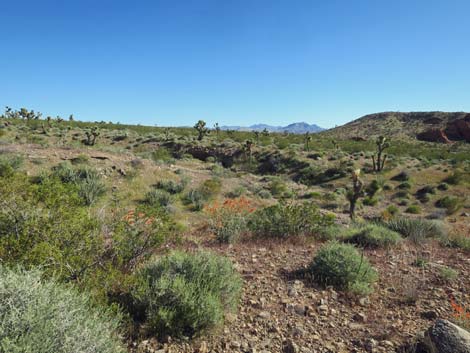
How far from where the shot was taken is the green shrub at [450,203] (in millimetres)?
20438

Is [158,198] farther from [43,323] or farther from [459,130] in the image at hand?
[459,130]

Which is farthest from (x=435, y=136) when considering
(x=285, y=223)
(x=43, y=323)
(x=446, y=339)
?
(x=43, y=323)

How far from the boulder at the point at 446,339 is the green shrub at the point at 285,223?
15.0 ft

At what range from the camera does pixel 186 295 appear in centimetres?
346

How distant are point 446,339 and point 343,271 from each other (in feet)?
6.32

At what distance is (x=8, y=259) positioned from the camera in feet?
11.3

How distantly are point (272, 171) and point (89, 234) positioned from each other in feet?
91.7

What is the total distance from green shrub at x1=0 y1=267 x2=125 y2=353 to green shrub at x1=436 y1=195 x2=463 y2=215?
2352cm

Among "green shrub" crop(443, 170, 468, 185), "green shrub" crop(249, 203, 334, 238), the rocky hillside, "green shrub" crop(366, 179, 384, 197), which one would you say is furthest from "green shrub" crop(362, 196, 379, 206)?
the rocky hillside

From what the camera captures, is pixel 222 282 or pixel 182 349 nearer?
pixel 182 349

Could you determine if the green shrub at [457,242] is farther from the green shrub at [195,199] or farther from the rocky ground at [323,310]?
the green shrub at [195,199]

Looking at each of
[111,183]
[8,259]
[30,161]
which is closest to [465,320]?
[8,259]

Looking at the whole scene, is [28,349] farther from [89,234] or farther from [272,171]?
[272,171]

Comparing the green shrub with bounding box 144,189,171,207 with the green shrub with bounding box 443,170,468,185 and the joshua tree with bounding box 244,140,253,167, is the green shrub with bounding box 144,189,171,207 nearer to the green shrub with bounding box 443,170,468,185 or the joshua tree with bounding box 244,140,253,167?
the joshua tree with bounding box 244,140,253,167
